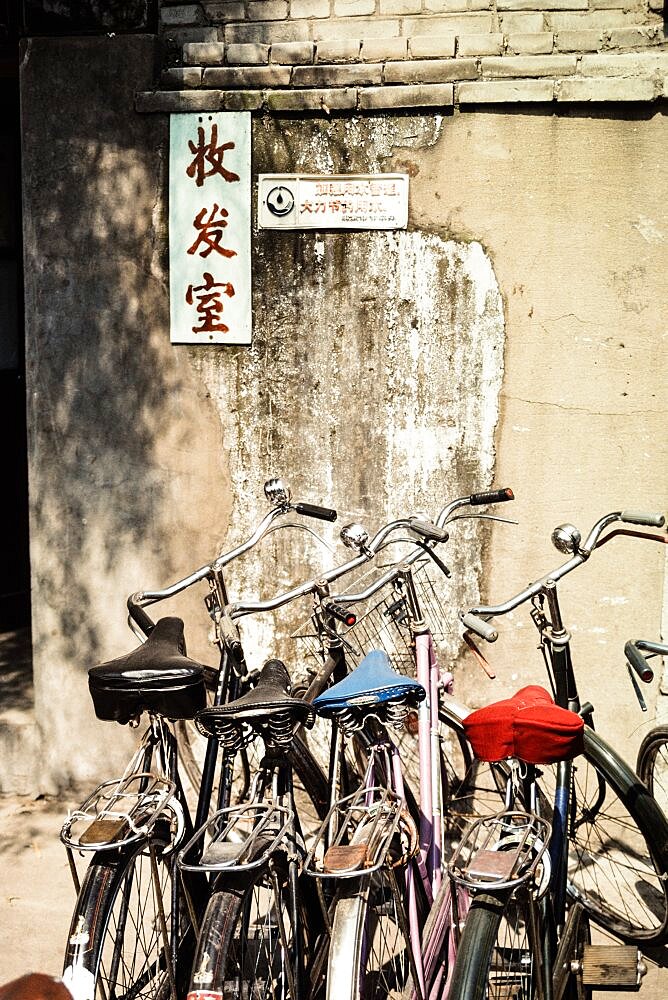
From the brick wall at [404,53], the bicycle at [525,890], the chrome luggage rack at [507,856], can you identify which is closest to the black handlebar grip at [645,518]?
the bicycle at [525,890]

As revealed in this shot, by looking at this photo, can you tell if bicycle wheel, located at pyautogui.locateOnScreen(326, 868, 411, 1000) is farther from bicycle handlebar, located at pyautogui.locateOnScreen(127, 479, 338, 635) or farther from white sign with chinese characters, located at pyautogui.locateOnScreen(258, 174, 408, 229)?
white sign with chinese characters, located at pyautogui.locateOnScreen(258, 174, 408, 229)

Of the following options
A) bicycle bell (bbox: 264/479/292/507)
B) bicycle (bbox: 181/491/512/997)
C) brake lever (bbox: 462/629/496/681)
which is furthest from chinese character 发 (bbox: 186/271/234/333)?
brake lever (bbox: 462/629/496/681)

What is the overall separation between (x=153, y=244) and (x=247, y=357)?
2.25ft

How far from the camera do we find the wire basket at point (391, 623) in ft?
16.1

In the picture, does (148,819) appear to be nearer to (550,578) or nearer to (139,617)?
(139,617)

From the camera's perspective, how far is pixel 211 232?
4.90 m

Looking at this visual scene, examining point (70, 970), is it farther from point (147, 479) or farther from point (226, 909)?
point (147, 479)

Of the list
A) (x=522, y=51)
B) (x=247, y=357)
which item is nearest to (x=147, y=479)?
(x=247, y=357)

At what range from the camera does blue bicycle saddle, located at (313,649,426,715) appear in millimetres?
3131

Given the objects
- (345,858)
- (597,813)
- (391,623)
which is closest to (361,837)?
(345,858)

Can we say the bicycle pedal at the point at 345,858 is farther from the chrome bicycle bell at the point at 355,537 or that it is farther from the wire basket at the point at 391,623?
the wire basket at the point at 391,623

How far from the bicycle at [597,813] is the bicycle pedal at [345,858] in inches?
32.3

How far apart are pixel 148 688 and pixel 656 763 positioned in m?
2.53

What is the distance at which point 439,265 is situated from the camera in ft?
15.5
